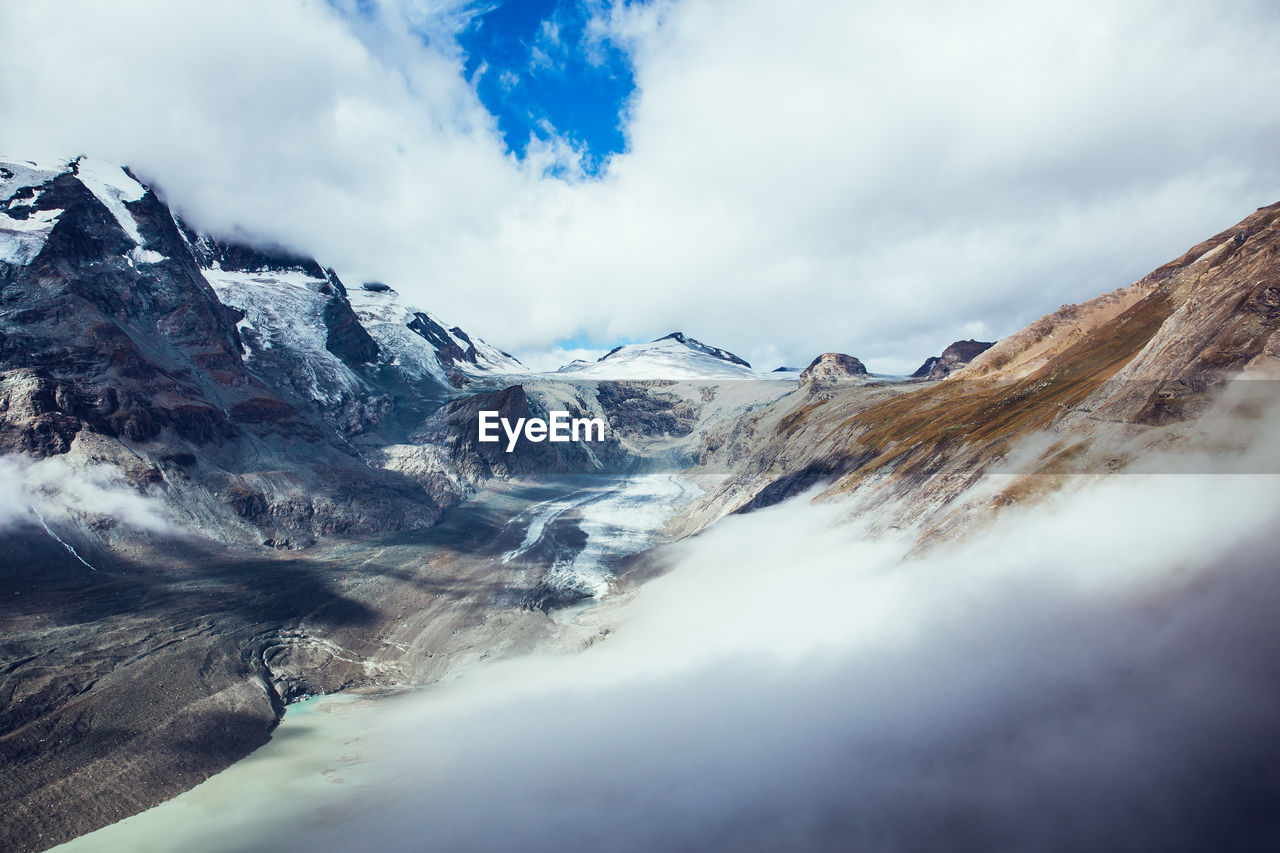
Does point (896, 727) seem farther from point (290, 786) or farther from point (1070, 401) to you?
point (290, 786)

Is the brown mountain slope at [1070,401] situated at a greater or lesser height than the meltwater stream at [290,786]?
greater

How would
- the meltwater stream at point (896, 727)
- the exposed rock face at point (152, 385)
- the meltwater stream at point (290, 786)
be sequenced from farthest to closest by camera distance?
the exposed rock face at point (152, 385)
the meltwater stream at point (290, 786)
the meltwater stream at point (896, 727)

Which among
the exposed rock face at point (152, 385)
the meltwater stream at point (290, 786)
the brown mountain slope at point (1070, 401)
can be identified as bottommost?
the meltwater stream at point (290, 786)

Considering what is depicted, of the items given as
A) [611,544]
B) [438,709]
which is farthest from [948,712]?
[611,544]

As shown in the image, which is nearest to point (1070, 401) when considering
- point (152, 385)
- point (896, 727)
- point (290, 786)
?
point (896, 727)

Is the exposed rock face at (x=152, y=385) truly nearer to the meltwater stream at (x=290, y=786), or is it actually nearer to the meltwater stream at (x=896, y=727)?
the meltwater stream at (x=290, y=786)

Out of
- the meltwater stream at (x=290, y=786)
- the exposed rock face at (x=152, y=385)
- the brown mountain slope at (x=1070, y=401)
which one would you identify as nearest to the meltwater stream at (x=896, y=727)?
the meltwater stream at (x=290, y=786)

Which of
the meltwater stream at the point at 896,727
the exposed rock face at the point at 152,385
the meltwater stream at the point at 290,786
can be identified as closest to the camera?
the meltwater stream at the point at 896,727

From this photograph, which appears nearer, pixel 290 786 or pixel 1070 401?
pixel 290 786

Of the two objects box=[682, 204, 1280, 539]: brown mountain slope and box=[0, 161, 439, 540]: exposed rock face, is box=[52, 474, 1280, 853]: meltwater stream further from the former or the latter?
box=[0, 161, 439, 540]: exposed rock face

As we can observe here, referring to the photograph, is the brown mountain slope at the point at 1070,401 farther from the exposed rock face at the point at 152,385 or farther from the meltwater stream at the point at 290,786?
the exposed rock face at the point at 152,385

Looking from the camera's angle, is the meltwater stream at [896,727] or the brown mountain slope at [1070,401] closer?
the meltwater stream at [896,727]

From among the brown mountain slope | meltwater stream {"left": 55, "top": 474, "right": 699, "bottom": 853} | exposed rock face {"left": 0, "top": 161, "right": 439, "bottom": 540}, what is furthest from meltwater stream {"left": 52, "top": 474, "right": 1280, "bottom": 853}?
exposed rock face {"left": 0, "top": 161, "right": 439, "bottom": 540}
